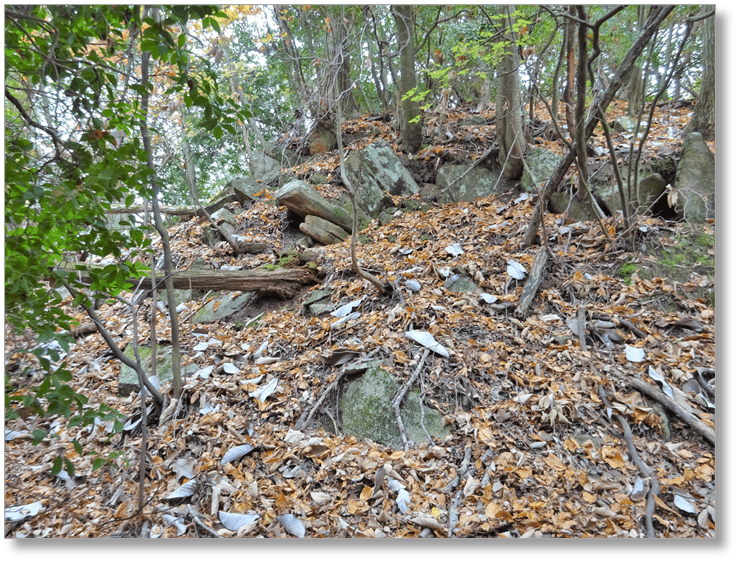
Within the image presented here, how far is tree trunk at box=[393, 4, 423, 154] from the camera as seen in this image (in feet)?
19.3

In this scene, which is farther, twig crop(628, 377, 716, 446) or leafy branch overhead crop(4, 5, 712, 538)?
twig crop(628, 377, 716, 446)

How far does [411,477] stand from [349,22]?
6460mm

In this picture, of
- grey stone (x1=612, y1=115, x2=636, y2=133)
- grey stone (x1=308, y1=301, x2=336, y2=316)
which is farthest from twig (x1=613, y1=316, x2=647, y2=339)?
grey stone (x1=612, y1=115, x2=636, y2=133)

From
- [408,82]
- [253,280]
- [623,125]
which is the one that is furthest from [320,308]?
[623,125]

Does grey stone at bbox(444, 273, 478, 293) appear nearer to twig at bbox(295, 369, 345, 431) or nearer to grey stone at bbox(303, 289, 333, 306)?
grey stone at bbox(303, 289, 333, 306)

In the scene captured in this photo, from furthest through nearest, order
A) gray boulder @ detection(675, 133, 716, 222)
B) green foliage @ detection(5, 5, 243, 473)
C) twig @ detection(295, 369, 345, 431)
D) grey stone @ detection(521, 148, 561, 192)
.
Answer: grey stone @ detection(521, 148, 561, 192), gray boulder @ detection(675, 133, 716, 222), twig @ detection(295, 369, 345, 431), green foliage @ detection(5, 5, 243, 473)

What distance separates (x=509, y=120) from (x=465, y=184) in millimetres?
986

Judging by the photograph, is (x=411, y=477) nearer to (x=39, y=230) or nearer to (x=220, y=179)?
(x=39, y=230)

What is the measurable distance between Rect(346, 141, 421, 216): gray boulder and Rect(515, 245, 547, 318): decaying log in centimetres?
256

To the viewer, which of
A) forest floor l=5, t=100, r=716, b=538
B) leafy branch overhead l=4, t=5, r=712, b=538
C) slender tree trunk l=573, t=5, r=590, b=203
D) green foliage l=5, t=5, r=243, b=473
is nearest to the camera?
green foliage l=5, t=5, r=243, b=473

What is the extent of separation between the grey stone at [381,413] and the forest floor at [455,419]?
0.25 feet

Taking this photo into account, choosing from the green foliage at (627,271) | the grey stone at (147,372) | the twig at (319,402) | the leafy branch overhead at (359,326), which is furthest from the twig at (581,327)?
the grey stone at (147,372)

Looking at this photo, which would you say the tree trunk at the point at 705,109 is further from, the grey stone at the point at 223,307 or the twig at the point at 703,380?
the grey stone at the point at 223,307

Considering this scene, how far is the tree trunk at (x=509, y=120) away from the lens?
16.5 feet
